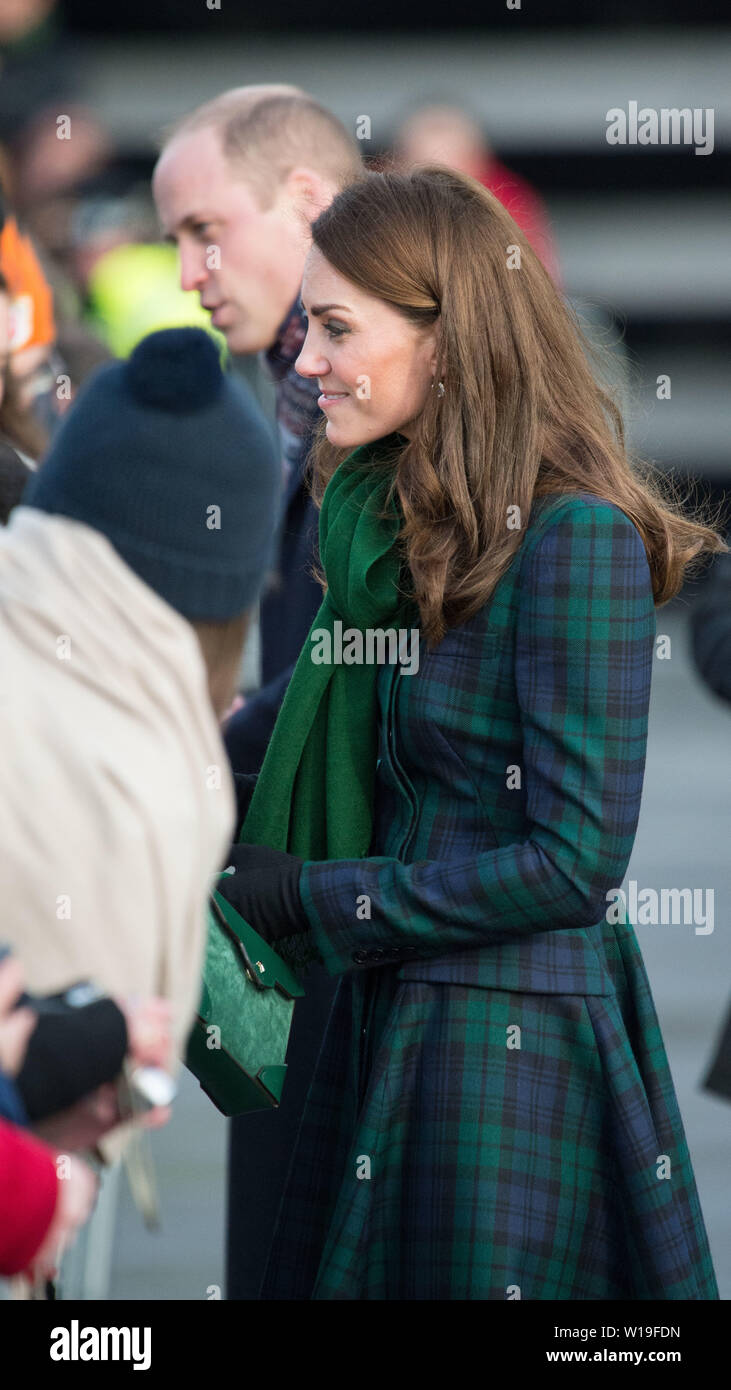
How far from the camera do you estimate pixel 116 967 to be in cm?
154

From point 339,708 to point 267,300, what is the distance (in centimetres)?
98

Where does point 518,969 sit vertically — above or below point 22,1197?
above

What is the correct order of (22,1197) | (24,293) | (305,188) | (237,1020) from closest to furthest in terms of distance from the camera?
(22,1197), (237,1020), (305,188), (24,293)

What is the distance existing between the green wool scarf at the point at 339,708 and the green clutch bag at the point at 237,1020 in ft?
0.52

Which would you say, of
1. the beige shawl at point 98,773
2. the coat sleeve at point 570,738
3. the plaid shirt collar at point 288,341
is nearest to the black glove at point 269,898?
the coat sleeve at point 570,738

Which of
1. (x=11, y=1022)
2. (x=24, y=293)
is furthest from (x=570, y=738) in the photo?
(x=24, y=293)

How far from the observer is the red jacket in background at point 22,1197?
53.6 inches

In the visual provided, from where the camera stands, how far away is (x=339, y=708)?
2.20m

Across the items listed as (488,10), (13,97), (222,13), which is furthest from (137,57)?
(13,97)

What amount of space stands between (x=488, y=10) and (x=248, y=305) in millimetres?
7137

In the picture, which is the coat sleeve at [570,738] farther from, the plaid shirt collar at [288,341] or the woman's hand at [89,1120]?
the plaid shirt collar at [288,341]

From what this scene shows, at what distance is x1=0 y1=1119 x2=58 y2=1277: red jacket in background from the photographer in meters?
1.36

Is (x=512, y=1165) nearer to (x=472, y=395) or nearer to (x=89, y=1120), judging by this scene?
(x=89, y=1120)

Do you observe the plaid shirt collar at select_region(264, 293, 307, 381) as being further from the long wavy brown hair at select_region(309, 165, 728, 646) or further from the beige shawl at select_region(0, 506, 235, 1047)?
the beige shawl at select_region(0, 506, 235, 1047)
